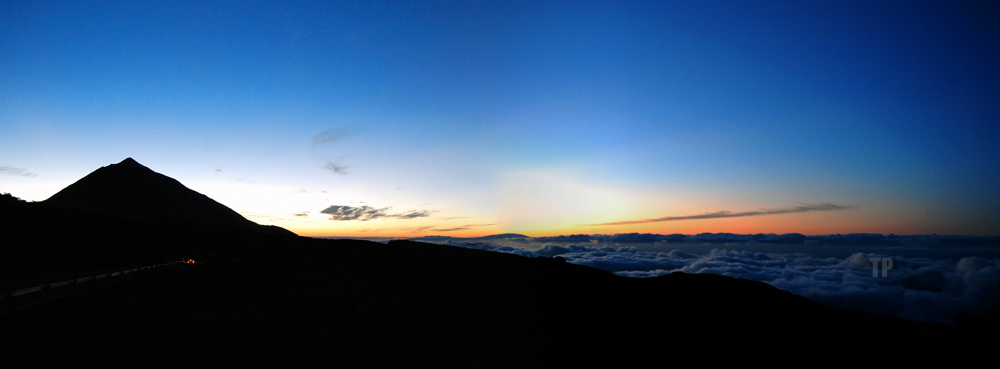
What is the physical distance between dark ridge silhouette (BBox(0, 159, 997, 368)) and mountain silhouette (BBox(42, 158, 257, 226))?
52881 millimetres

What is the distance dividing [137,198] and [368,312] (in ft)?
353

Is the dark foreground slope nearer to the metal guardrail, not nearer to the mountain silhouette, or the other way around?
the metal guardrail

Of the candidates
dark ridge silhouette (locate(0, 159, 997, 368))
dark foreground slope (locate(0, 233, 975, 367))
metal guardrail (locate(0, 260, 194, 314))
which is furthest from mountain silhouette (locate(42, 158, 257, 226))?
metal guardrail (locate(0, 260, 194, 314))

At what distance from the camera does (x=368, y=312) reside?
96.6 feet

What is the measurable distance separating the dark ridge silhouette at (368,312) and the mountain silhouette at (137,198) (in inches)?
2082

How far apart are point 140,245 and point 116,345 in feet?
151

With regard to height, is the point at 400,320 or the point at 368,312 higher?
the point at 368,312

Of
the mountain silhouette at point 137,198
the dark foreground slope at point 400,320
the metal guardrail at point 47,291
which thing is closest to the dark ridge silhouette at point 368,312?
the dark foreground slope at point 400,320

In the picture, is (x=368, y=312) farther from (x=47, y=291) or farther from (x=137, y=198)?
(x=137, y=198)

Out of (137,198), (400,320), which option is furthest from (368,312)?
(137,198)

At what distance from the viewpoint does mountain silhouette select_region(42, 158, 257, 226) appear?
9769 centimetres

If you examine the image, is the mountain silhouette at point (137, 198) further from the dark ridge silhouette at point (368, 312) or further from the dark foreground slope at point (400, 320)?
the dark foreground slope at point (400, 320)

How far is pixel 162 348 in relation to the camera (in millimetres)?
16062

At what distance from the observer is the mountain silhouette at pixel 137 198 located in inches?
3846
